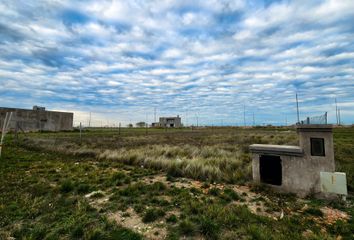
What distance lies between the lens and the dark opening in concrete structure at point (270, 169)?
5621 millimetres

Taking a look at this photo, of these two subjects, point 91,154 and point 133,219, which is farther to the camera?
point 91,154

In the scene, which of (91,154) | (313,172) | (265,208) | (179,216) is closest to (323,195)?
(313,172)

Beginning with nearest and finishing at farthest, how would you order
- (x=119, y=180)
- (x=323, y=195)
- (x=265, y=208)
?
(x=265, y=208), (x=323, y=195), (x=119, y=180)

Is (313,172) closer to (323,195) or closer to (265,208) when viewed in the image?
(323,195)

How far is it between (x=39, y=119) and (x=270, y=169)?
41.6 meters

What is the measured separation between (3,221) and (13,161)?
6.58 meters

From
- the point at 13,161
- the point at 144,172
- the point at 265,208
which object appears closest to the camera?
the point at 265,208

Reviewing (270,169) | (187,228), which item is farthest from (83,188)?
(270,169)

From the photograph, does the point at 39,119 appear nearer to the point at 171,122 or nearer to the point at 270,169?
the point at 270,169

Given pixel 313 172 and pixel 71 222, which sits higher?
pixel 313 172

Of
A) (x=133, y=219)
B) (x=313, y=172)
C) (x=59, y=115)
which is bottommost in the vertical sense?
(x=133, y=219)

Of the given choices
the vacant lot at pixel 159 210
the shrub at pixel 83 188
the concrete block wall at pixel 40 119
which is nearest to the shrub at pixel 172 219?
the vacant lot at pixel 159 210

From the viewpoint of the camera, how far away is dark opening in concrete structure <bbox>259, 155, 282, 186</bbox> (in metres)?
5.62

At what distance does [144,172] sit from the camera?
6.89 m
